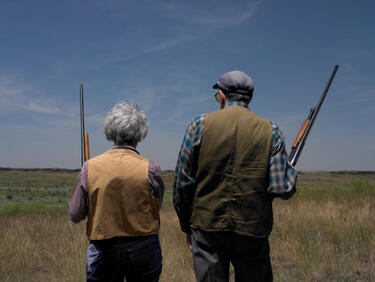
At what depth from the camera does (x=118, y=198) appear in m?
1.88

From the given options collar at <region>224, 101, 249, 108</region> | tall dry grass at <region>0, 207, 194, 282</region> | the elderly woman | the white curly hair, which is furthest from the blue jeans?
tall dry grass at <region>0, 207, 194, 282</region>

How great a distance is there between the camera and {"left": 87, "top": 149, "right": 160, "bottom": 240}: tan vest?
1.86m

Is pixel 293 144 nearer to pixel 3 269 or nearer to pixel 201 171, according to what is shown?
pixel 201 171

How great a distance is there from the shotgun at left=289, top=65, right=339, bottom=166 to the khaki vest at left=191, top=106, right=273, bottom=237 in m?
1.25

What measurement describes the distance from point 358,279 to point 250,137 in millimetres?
3684

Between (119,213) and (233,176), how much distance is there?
719 millimetres

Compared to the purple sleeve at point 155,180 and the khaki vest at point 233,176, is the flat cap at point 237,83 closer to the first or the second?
the khaki vest at point 233,176

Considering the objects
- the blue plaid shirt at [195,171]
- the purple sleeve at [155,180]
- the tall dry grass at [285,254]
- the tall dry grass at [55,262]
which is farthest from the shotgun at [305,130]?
the tall dry grass at [55,262]

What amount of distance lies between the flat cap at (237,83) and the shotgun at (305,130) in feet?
3.98

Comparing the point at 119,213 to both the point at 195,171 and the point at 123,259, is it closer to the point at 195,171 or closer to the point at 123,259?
the point at 123,259

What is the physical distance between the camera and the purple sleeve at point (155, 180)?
76.7 inches

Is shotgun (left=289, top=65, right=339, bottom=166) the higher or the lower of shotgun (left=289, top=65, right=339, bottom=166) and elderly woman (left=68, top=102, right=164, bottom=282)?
the higher

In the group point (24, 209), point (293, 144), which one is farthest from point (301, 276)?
point (24, 209)

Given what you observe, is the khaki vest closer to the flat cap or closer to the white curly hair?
the flat cap
